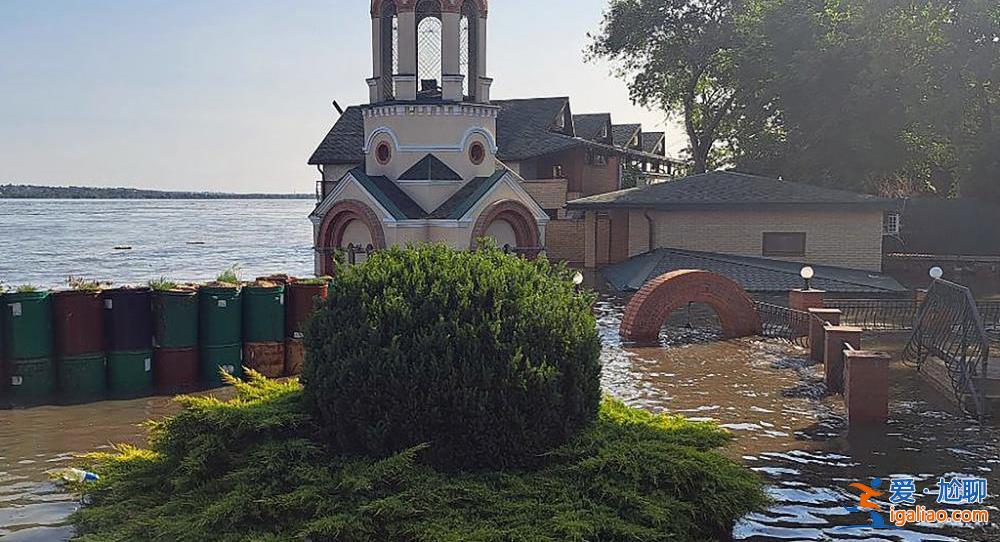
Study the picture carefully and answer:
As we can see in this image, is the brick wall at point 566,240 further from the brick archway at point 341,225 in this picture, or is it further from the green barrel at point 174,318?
the green barrel at point 174,318

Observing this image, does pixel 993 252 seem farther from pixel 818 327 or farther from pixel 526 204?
pixel 818 327

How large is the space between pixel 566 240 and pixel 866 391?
86.8 ft

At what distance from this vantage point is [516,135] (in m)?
44.4

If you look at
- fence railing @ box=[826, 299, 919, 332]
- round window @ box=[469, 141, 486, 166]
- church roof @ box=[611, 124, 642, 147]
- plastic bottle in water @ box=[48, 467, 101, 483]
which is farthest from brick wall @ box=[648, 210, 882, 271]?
church roof @ box=[611, 124, 642, 147]

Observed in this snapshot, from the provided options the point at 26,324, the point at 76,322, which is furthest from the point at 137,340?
the point at 26,324

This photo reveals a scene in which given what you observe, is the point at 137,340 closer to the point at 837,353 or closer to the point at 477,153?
the point at 837,353

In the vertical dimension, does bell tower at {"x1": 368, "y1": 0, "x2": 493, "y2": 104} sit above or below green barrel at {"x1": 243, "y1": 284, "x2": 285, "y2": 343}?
above

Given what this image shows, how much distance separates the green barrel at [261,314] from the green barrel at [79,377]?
2160 millimetres

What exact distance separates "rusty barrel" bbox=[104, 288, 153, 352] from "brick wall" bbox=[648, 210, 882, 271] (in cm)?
2087

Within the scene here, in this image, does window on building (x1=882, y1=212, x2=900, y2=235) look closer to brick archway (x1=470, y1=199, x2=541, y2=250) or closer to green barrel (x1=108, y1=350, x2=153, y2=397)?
brick archway (x1=470, y1=199, x2=541, y2=250)

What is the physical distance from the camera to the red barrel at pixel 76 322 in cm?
1294

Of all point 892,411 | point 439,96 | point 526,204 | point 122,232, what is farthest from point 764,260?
point 122,232

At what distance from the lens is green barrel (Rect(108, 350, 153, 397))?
13273mm

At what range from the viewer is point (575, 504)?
263 inches
